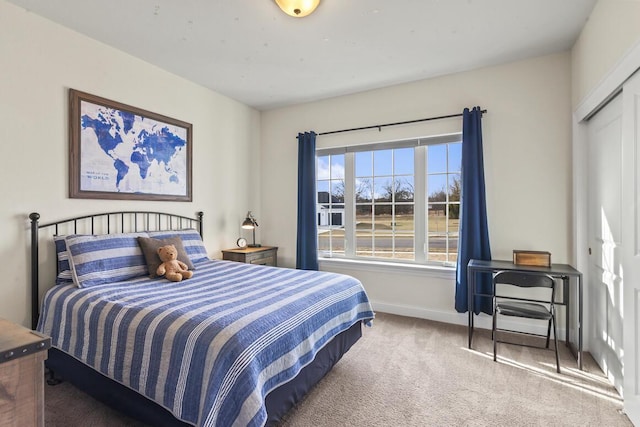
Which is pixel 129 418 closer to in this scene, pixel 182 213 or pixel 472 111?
pixel 182 213

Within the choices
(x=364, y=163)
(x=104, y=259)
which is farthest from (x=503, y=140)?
(x=104, y=259)

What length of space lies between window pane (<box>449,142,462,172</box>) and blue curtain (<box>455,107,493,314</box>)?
201 mm

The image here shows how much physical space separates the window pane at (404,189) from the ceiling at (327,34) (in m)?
1.09

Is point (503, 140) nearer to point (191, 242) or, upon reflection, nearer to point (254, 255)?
point (254, 255)

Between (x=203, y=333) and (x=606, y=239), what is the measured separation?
110 inches

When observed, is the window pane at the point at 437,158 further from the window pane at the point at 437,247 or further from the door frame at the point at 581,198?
the door frame at the point at 581,198

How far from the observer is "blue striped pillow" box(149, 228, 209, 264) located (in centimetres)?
296

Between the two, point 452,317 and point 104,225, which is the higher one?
point 104,225

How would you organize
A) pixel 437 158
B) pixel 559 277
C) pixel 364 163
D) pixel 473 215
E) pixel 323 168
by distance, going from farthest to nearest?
pixel 323 168, pixel 364 163, pixel 437 158, pixel 473 215, pixel 559 277

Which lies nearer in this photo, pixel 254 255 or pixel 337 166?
pixel 254 255

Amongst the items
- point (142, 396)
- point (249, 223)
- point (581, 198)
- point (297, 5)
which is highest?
point (297, 5)

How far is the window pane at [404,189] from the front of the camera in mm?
3621

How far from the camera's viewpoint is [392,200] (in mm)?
3727

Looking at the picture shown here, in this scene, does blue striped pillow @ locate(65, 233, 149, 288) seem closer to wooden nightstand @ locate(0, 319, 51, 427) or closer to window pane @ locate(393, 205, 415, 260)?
wooden nightstand @ locate(0, 319, 51, 427)
